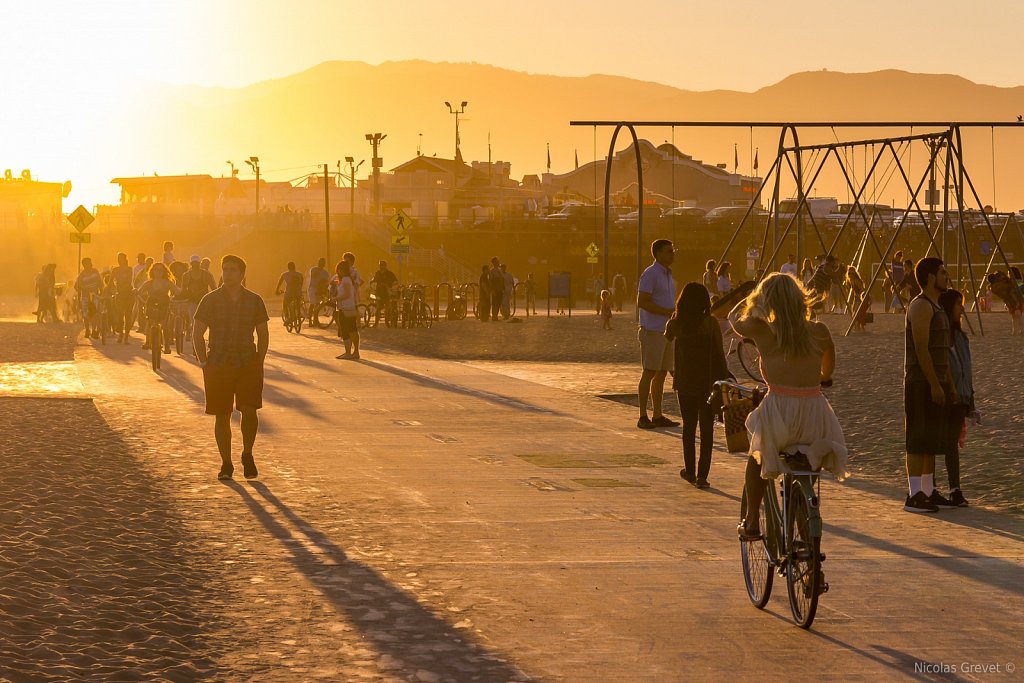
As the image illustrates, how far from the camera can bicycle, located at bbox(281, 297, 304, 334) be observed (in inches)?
1442

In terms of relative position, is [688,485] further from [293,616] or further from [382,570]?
[293,616]

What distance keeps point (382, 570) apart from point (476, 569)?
19.3 inches

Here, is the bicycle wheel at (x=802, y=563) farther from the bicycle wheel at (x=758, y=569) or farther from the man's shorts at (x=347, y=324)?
the man's shorts at (x=347, y=324)

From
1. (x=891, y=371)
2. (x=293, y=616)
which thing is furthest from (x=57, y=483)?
(x=891, y=371)

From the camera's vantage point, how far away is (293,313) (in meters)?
36.9

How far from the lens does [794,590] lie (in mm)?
6938

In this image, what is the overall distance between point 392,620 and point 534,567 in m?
1.41

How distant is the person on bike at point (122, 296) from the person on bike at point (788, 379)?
25.4 m

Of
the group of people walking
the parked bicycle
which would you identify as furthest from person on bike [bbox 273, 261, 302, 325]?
the parked bicycle

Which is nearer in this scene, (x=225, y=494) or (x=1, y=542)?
(x=1, y=542)

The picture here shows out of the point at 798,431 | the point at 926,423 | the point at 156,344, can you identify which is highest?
the point at 798,431

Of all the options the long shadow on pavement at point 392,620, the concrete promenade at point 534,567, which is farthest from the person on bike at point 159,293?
the long shadow on pavement at point 392,620

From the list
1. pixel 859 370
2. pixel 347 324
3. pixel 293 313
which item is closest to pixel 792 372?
pixel 859 370

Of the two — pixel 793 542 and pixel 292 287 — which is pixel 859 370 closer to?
pixel 292 287
